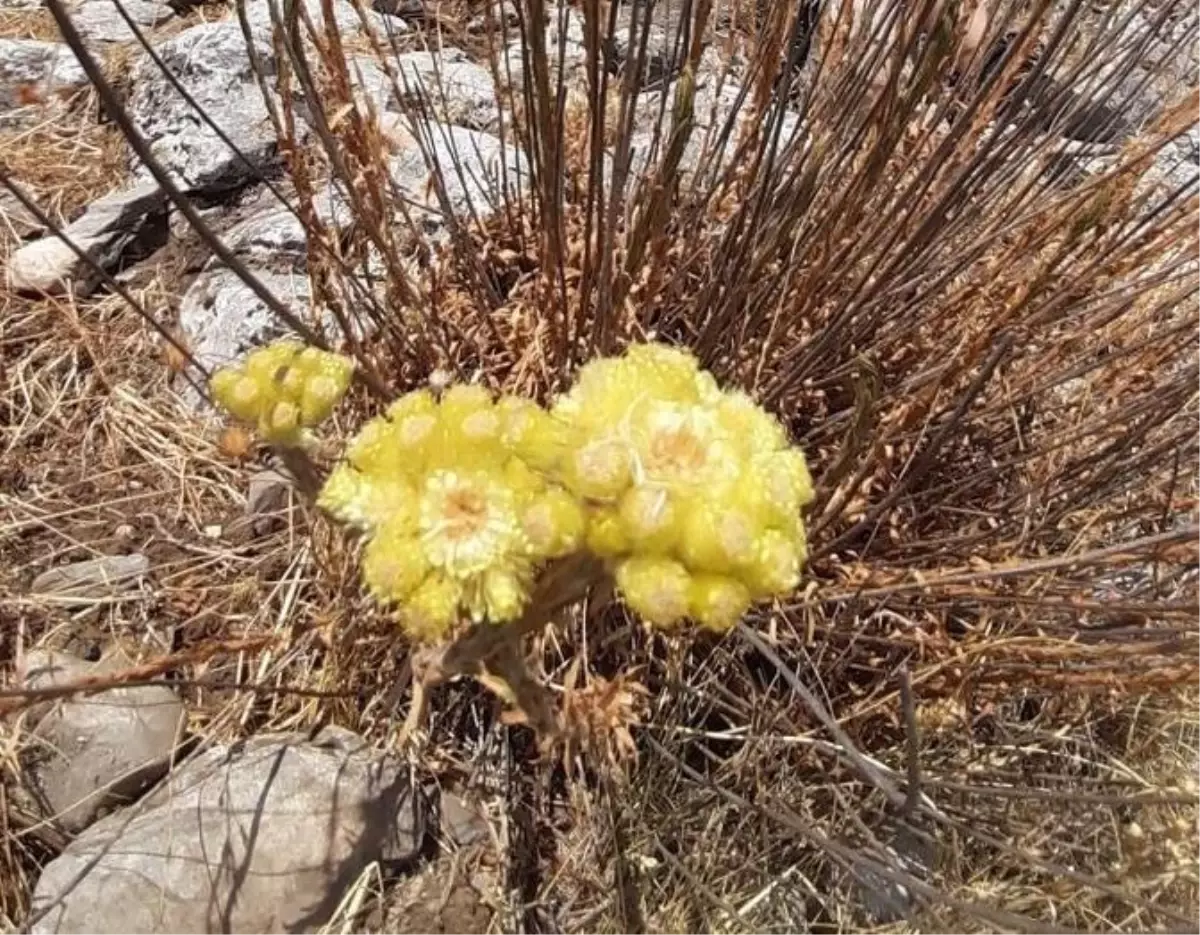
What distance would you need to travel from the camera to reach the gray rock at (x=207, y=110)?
2352 mm

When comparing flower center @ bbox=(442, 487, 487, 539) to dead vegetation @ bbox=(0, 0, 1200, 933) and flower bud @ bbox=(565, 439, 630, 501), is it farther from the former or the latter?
dead vegetation @ bbox=(0, 0, 1200, 933)

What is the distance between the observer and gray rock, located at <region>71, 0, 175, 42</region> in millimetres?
2775

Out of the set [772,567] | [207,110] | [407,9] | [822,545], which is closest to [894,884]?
[822,545]

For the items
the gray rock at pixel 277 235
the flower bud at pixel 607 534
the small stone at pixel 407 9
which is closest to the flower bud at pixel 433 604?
the flower bud at pixel 607 534

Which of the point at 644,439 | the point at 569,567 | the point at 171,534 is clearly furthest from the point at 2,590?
the point at 644,439

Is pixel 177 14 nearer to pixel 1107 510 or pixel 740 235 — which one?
pixel 740 235

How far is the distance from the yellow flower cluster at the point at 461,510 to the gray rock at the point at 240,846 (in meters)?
0.74

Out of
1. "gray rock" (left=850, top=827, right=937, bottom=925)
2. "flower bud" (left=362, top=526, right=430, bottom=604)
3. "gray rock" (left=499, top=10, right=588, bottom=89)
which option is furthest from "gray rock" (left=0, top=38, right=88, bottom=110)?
"gray rock" (left=850, top=827, right=937, bottom=925)

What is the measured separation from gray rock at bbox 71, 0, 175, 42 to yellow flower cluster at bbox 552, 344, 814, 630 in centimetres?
244

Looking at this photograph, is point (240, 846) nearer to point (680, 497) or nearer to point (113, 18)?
point (680, 497)

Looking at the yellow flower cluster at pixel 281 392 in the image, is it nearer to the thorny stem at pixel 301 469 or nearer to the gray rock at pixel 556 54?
the thorny stem at pixel 301 469

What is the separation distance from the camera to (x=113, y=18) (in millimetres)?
2838

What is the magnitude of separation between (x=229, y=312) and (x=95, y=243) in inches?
14.6

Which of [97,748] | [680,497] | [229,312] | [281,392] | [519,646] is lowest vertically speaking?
[97,748]
